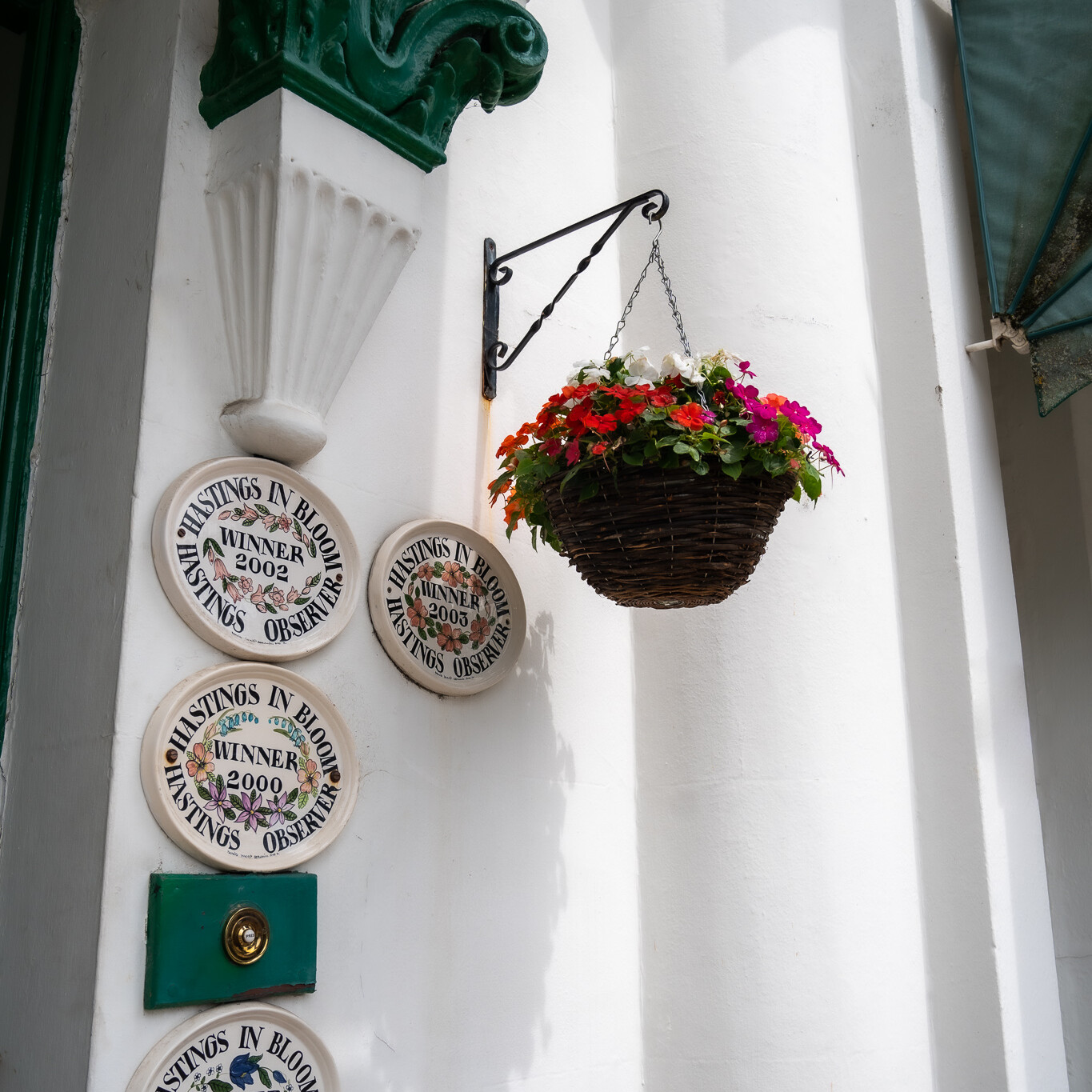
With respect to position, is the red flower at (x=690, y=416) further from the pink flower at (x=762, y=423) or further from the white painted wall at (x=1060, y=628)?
the white painted wall at (x=1060, y=628)

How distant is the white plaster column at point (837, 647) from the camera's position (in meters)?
2.36

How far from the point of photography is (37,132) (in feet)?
6.91

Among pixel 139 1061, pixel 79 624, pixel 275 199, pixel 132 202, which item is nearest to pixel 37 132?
pixel 132 202

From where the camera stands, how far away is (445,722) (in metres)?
2.16

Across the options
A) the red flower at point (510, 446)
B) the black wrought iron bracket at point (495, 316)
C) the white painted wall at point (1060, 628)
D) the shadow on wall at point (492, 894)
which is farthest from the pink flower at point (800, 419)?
the white painted wall at point (1060, 628)

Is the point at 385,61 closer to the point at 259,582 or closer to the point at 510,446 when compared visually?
the point at 510,446

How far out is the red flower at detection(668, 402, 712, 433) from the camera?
188cm

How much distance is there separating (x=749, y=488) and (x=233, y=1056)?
1192mm

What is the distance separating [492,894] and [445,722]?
0.34 meters

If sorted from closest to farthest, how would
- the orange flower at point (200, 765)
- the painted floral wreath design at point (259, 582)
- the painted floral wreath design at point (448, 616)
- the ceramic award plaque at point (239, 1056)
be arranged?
1. the ceramic award plaque at point (239, 1056)
2. the orange flower at point (200, 765)
3. the painted floral wreath design at point (259, 582)
4. the painted floral wreath design at point (448, 616)

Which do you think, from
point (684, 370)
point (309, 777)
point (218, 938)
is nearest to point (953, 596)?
point (684, 370)

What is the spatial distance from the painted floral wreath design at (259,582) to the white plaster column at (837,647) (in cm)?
96

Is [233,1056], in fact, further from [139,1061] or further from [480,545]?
[480,545]

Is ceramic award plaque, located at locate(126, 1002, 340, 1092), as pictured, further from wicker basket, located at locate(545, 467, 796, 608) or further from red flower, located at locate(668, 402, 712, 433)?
red flower, located at locate(668, 402, 712, 433)
